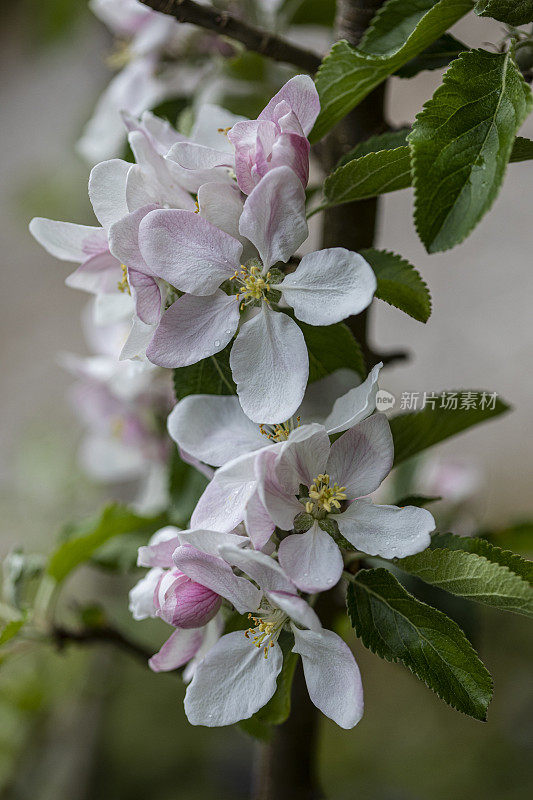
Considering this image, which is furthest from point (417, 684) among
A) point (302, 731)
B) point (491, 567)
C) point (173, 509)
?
point (491, 567)

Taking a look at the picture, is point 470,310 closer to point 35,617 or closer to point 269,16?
point 269,16

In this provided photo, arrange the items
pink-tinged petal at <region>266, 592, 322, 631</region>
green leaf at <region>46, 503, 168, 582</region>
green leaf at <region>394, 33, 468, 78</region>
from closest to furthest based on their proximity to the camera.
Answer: pink-tinged petal at <region>266, 592, 322, 631</region> < green leaf at <region>394, 33, 468, 78</region> < green leaf at <region>46, 503, 168, 582</region>

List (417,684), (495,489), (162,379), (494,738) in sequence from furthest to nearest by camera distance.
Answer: (495,489) < (417,684) < (494,738) < (162,379)

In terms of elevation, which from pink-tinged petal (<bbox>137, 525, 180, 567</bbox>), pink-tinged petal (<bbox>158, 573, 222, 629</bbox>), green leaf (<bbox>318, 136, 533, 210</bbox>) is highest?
green leaf (<bbox>318, 136, 533, 210</bbox>)

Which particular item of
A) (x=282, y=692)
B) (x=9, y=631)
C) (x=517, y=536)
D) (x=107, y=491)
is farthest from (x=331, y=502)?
(x=107, y=491)

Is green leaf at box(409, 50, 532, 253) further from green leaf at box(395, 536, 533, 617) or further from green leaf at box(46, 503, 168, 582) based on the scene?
green leaf at box(46, 503, 168, 582)

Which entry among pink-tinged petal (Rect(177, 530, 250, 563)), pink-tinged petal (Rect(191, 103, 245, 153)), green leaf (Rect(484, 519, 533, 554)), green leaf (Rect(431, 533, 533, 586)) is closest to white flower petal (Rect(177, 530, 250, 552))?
pink-tinged petal (Rect(177, 530, 250, 563))
